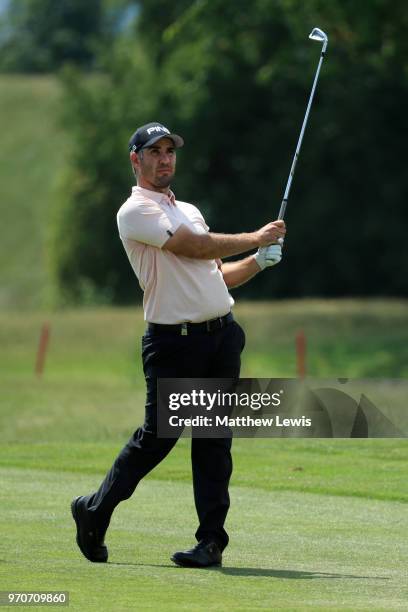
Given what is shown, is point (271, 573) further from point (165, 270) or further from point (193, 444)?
point (165, 270)

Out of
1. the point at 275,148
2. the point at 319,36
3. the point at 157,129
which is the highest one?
the point at 275,148

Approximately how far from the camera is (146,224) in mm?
7363

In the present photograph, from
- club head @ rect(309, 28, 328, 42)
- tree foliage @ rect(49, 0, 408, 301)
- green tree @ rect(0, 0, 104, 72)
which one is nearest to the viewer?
club head @ rect(309, 28, 328, 42)

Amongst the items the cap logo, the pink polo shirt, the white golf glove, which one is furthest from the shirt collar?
the white golf glove

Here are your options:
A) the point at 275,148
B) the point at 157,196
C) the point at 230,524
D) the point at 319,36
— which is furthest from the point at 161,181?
the point at 275,148

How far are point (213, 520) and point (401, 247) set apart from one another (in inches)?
1696

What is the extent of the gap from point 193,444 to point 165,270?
871 millimetres

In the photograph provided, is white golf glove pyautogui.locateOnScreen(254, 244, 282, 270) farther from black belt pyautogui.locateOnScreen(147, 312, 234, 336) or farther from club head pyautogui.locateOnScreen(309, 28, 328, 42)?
club head pyautogui.locateOnScreen(309, 28, 328, 42)

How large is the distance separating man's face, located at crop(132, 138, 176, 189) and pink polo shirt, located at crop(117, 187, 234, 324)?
0.06 meters

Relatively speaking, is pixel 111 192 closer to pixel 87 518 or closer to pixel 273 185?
pixel 273 185

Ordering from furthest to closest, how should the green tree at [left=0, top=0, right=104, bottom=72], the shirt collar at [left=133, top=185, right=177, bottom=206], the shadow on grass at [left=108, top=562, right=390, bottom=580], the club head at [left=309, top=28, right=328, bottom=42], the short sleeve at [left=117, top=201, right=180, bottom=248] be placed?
the green tree at [left=0, top=0, right=104, bottom=72] → the club head at [left=309, top=28, right=328, bottom=42] → the shirt collar at [left=133, top=185, right=177, bottom=206] → the short sleeve at [left=117, top=201, right=180, bottom=248] → the shadow on grass at [left=108, top=562, right=390, bottom=580]

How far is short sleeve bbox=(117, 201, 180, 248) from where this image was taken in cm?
733

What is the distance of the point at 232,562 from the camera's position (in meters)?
7.47

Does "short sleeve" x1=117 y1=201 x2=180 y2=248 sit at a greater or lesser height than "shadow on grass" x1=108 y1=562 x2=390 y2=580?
greater
